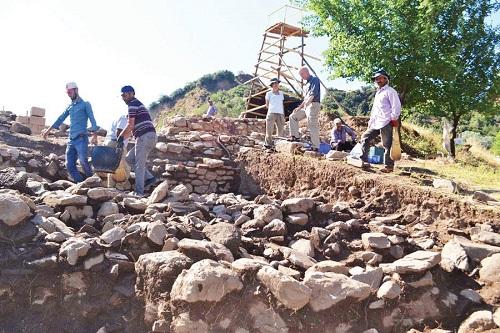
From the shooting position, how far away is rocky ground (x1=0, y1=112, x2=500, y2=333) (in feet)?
10.7

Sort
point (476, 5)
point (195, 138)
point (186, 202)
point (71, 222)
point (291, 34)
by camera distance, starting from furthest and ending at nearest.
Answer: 1. point (291, 34)
2. point (476, 5)
3. point (195, 138)
4. point (186, 202)
5. point (71, 222)

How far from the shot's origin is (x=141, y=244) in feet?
13.0

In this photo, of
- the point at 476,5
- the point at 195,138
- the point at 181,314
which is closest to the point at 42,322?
the point at 181,314

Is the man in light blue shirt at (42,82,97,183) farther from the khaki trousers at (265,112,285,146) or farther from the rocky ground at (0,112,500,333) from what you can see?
the khaki trousers at (265,112,285,146)

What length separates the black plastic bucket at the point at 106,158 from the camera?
6.08 m

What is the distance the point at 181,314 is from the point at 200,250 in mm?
628

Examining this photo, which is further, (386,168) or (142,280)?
(386,168)

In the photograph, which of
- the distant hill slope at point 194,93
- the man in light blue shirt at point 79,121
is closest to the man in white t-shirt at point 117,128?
the man in light blue shirt at point 79,121

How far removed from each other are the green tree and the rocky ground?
6.64 metres

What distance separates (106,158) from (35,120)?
6319 millimetres

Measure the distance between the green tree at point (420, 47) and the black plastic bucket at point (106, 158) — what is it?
7.60 metres

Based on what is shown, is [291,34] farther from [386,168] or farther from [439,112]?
[386,168]

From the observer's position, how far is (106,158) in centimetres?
615

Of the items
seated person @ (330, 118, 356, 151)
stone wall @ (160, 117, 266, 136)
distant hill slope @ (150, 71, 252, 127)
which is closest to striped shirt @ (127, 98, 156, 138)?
seated person @ (330, 118, 356, 151)
